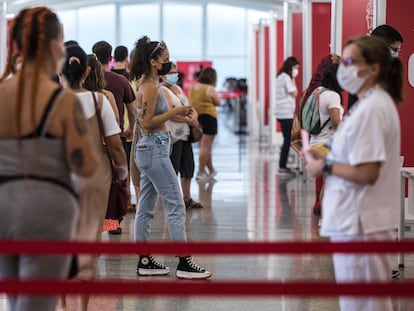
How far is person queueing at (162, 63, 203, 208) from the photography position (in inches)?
313

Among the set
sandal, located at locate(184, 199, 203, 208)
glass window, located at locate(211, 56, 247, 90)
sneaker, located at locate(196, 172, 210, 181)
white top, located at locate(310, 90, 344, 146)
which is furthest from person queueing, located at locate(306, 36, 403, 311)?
glass window, located at locate(211, 56, 247, 90)

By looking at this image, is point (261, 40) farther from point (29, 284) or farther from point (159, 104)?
point (29, 284)

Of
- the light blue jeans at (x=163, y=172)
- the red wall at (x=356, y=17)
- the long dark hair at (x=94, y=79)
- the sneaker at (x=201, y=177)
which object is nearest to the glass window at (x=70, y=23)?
the sneaker at (x=201, y=177)

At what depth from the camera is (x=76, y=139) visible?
313 cm

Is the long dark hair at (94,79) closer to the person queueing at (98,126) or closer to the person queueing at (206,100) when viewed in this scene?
the person queueing at (98,126)

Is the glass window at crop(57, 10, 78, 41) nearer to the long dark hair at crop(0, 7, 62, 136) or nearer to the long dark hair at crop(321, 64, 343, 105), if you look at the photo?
the long dark hair at crop(321, 64, 343, 105)

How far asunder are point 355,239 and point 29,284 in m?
1.27

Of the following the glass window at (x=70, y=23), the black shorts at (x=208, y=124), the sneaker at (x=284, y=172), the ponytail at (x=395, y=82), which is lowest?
the sneaker at (x=284, y=172)

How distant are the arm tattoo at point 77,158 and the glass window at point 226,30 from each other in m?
30.0

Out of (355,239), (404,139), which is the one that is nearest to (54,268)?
(355,239)

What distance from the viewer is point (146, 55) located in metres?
5.90

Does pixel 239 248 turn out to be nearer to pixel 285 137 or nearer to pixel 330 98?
pixel 330 98

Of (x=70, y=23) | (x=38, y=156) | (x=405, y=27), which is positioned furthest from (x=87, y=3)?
(x=38, y=156)

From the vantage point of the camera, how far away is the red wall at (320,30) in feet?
42.0
